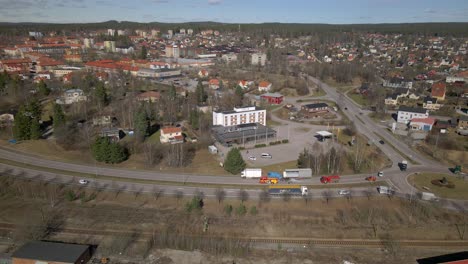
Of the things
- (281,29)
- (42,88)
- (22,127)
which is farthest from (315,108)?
(281,29)

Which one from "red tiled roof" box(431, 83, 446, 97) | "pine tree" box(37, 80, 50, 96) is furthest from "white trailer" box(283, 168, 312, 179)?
"pine tree" box(37, 80, 50, 96)

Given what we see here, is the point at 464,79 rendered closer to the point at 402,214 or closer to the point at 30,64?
the point at 402,214

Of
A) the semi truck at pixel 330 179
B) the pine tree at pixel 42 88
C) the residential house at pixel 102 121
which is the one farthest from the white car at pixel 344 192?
the pine tree at pixel 42 88

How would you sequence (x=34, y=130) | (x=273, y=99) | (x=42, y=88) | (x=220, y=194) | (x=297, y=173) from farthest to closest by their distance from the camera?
(x=273, y=99), (x=42, y=88), (x=34, y=130), (x=297, y=173), (x=220, y=194)

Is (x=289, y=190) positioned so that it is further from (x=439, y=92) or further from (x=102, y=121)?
(x=439, y=92)

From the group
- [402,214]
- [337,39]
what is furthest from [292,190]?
[337,39]

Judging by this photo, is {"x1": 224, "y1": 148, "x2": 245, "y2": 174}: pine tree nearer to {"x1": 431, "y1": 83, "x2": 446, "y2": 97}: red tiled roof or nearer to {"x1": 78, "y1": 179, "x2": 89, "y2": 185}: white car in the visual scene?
{"x1": 78, "y1": 179, "x2": 89, "y2": 185}: white car
